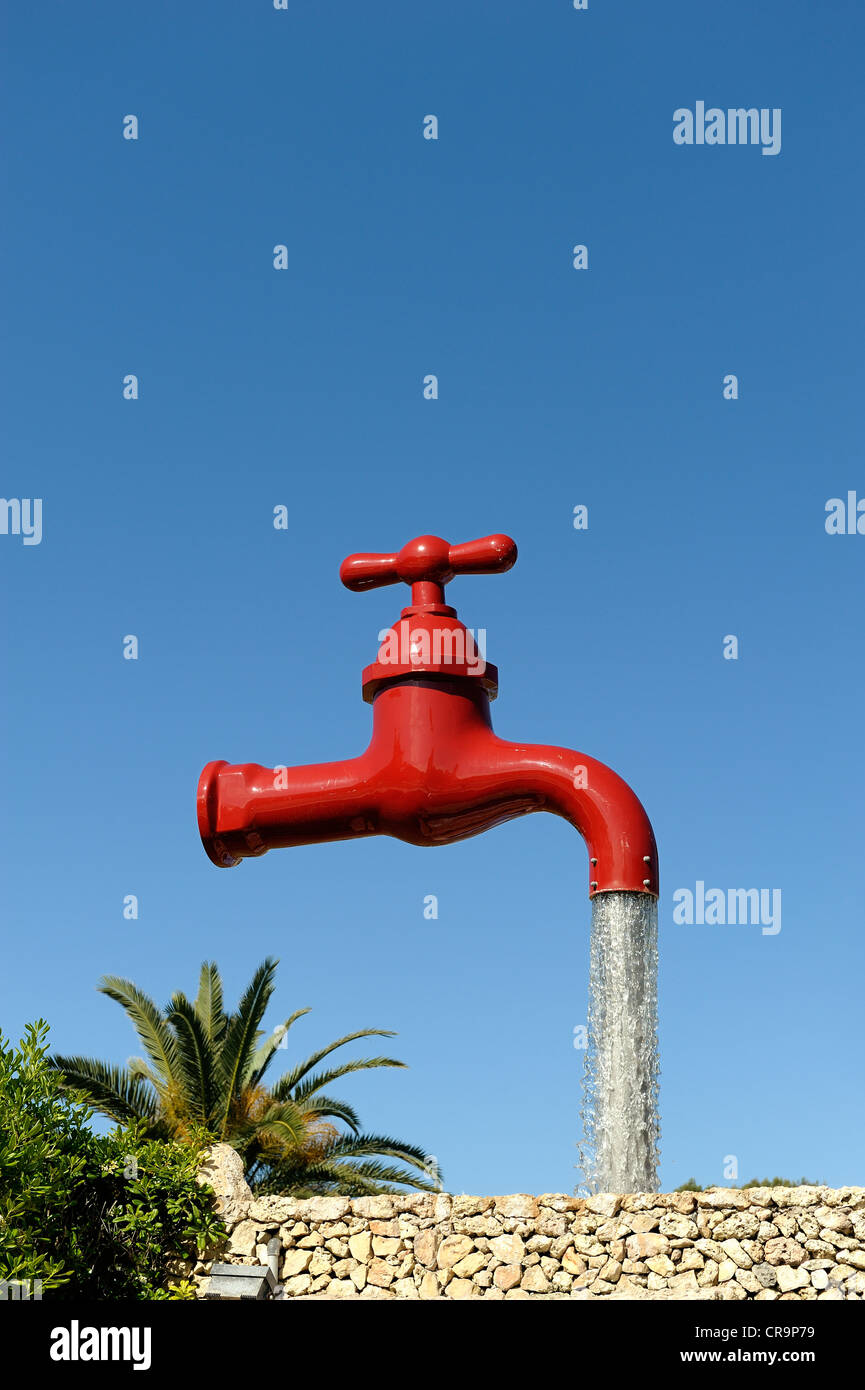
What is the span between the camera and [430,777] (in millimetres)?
9859

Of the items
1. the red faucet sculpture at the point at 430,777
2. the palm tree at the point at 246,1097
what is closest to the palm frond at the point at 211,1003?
the palm tree at the point at 246,1097

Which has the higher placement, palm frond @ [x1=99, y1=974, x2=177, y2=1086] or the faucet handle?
the faucet handle

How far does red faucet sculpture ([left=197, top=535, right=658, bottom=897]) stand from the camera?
9664 millimetres

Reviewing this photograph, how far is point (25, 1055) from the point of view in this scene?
8.74m

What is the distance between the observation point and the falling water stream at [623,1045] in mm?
8945

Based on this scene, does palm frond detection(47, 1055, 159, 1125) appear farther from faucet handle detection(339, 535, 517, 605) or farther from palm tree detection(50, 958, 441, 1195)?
faucet handle detection(339, 535, 517, 605)

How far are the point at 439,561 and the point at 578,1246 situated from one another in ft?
14.1

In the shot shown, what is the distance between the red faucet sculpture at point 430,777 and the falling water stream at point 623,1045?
0.79 feet

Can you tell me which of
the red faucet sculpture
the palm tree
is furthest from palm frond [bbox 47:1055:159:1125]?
the red faucet sculpture

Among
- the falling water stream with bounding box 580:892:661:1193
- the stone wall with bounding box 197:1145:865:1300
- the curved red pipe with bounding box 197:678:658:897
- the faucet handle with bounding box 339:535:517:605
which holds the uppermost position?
the faucet handle with bounding box 339:535:517:605

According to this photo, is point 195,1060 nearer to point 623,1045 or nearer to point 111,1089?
point 111,1089

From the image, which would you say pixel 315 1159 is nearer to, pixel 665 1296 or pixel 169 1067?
pixel 169 1067
